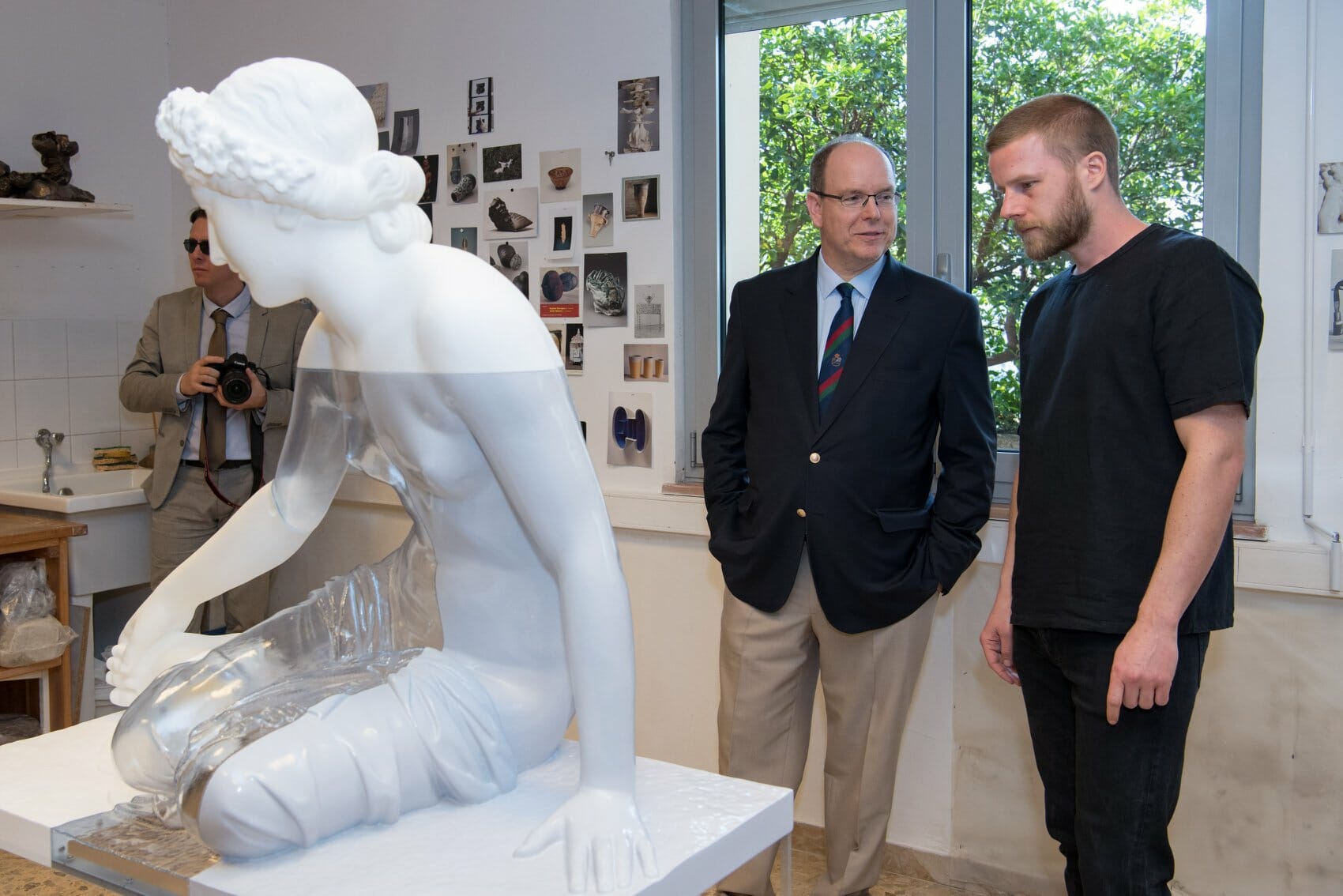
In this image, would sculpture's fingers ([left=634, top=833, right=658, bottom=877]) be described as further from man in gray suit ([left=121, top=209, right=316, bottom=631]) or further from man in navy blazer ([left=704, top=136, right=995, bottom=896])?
man in gray suit ([left=121, top=209, right=316, bottom=631])

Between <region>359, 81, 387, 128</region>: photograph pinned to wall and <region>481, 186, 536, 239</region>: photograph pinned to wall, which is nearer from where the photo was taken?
<region>481, 186, 536, 239</region>: photograph pinned to wall

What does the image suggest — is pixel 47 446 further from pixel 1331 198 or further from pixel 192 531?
pixel 1331 198

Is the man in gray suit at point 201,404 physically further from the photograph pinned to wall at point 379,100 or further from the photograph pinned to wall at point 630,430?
the photograph pinned to wall at point 630,430

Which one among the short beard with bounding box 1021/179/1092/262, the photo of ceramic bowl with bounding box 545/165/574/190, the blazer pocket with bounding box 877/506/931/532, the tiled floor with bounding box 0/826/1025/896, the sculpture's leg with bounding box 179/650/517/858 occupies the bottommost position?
the tiled floor with bounding box 0/826/1025/896

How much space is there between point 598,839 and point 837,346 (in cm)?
146

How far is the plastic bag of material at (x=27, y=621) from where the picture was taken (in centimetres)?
305

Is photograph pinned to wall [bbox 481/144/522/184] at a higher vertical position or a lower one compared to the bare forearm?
higher

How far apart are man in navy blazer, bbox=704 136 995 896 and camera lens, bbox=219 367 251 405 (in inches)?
35.8

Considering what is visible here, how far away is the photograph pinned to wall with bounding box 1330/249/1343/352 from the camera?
235 cm

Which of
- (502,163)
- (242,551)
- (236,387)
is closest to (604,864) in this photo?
(242,551)

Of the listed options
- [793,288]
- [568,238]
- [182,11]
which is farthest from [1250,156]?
[182,11]

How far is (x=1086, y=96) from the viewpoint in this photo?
269cm

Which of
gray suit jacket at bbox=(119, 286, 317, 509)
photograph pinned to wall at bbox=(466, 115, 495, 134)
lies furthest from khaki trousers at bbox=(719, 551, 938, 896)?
photograph pinned to wall at bbox=(466, 115, 495, 134)

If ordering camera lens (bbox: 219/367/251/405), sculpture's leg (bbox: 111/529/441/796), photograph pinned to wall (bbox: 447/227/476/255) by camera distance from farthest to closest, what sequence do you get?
1. photograph pinned to wall (bbox: 447/227/476/255)
2. camera lens (bbox: 219/367/251/405)
3. sculpture's leg (bbox: 111/529/441/796)
